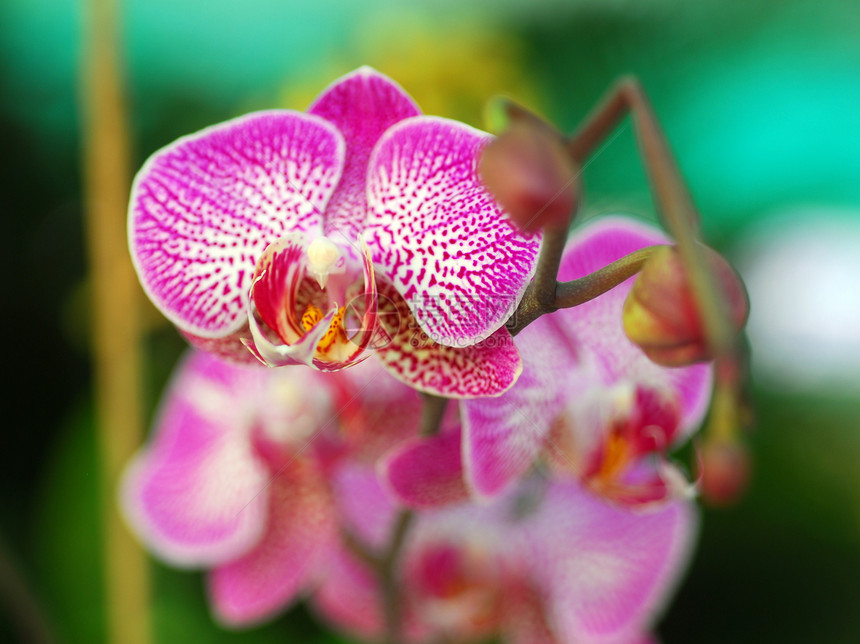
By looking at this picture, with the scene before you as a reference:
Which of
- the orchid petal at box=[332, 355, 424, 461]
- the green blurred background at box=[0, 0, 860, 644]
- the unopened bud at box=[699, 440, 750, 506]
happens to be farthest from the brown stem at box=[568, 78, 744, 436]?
the green blurred background at box=[0, 0, 860, 644]

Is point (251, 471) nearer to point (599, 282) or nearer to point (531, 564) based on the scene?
point (531, 564)

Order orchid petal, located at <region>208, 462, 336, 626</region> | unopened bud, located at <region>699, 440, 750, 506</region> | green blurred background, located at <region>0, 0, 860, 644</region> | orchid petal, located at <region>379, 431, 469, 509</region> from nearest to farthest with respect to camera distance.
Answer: unopened bud, located at <region>699, 440, 750, 506</region> < orchid petal, located at <region>379, 431, 469, 509</region> < orchid petal, located at <region>208, 462, 336, 626</region> < green blurred background, located at <region>0, 0, 860, 644</region>

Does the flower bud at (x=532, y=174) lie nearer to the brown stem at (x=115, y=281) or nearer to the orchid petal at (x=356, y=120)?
the orchid petal at (x=356, y=120)

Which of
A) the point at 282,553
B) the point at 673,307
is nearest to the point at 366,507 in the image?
the point at 282,553

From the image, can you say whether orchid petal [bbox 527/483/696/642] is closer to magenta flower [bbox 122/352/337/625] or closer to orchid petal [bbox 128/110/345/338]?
magenta flower [bbox 122/352/337/625]

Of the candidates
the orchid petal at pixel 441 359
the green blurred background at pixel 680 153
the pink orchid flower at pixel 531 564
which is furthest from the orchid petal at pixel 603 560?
the green blurred background at pixel 680 153

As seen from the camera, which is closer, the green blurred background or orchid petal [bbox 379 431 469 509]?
orchid petal [bbox 379 431 469 509]
